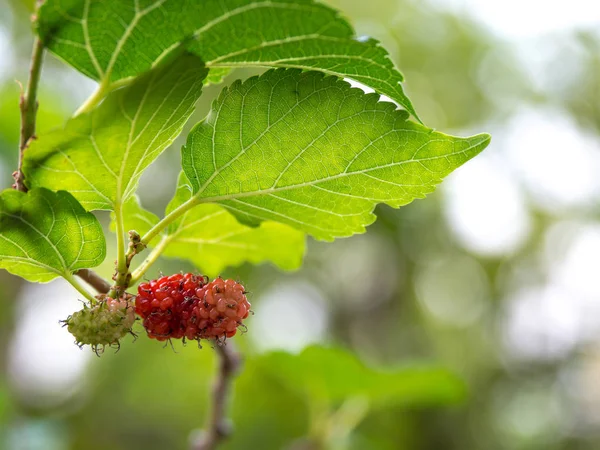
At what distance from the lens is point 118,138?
1.36 ft

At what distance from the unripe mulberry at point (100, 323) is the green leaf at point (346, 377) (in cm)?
82

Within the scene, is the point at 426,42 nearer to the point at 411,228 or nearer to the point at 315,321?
the point at 411,228

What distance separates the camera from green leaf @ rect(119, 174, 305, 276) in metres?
0.58

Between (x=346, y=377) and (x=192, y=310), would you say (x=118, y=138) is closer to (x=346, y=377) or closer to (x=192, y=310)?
(x=192, y=310)

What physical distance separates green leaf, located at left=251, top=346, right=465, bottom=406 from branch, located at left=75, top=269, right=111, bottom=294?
2.52ft

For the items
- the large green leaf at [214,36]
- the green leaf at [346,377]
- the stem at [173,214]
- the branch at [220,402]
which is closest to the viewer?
the large green leaf at [214,36]

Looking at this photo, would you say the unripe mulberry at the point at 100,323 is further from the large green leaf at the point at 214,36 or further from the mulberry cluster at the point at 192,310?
the large green leaf at the point at 214,36

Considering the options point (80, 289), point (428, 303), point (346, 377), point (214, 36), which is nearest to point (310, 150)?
point (214, 36)

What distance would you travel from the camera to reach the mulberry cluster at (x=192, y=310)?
48cm

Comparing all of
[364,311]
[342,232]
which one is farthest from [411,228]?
[342,232]

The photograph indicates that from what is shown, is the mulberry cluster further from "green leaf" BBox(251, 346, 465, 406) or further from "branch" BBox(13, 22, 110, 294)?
"green leaf" BBox(251, 346, 465, 406)

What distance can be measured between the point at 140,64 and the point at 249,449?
238 centimetres

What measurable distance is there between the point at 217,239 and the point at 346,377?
765mm

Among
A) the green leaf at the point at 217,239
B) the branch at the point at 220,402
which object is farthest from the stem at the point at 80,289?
the branch at the point at 220,402
